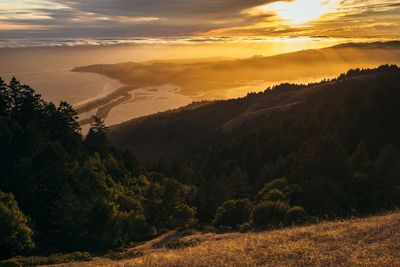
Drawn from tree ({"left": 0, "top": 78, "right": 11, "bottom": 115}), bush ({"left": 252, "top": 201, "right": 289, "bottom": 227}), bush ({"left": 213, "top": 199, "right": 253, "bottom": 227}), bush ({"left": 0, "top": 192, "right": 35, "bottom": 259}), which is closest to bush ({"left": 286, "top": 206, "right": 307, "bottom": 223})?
bush ({"left": 252, "top": 201, "right": 289, "bottom": 227})

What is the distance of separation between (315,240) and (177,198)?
4348 centimetres

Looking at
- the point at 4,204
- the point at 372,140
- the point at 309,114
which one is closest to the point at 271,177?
the point at 372,140

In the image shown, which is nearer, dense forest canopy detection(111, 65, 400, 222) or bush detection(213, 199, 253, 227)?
bush detection(213, 199, 253, 227)

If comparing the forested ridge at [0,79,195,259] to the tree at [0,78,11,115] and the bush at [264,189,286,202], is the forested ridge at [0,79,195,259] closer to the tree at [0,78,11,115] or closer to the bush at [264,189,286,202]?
the tree at [0,78,11,115]

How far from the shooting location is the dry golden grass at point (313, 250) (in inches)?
659

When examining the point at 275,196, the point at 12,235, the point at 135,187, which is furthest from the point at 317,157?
the point at 12,235

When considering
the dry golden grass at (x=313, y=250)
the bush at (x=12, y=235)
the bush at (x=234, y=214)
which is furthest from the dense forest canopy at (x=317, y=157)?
the bush at (x=12, y=235)

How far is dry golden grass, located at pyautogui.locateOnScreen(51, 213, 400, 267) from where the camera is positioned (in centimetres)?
1675

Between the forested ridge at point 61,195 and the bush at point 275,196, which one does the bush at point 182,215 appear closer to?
the forested ridge at point 61,195

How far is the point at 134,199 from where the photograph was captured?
191ft

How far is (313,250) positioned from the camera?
18.4 meters

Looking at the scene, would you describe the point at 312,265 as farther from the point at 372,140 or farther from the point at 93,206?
the point at 372,140

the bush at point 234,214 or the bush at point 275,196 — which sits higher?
the bush at point 275,196

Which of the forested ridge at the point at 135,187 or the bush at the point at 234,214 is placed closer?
the forested ridge at the point at 135,187
